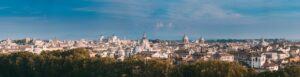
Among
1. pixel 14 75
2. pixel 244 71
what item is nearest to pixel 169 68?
pixel 244 71

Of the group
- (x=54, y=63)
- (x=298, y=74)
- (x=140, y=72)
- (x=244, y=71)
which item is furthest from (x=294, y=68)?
(x=54, y=63)

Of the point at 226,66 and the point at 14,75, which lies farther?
the point at 14,75

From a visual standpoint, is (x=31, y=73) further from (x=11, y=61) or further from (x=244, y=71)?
(x=244, y=71)

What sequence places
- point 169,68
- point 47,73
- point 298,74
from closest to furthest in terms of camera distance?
point 298,74 < point 169,68 < point 47,73

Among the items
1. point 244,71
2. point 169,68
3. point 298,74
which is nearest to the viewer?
point 298,74

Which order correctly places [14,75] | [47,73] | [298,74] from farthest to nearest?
[14,75], [47,73], [298,74]

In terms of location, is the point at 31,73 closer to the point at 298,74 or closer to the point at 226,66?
the point at 226,66
